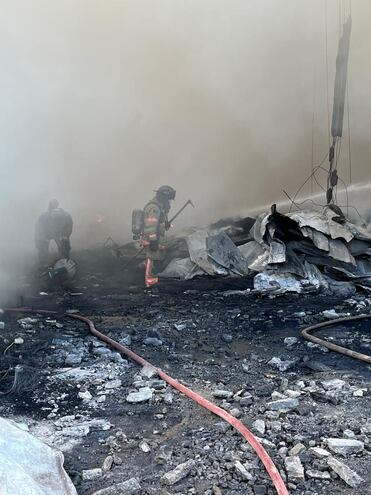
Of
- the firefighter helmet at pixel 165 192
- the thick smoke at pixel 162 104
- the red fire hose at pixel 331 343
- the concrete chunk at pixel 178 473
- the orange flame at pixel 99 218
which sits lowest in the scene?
the concrete chunk at pixel 178 473

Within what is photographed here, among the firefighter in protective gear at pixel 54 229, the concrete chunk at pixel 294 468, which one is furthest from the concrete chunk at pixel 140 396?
the firefighter in protective gear at pixel 54 229

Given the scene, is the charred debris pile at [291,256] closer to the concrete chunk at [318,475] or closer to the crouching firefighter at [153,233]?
the crouching firefighter at [153,233]

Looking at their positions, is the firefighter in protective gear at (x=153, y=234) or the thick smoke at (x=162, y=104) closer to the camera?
the firefighter in protective gear at (x=153, y=234)

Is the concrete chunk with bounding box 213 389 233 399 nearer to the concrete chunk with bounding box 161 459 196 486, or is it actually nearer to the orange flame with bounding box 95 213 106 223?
the concrete chunk with bounding box 161 459 196 486

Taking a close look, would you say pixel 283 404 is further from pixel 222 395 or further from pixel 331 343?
pixel 331 343

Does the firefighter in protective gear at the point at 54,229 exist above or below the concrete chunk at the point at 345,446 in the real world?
above

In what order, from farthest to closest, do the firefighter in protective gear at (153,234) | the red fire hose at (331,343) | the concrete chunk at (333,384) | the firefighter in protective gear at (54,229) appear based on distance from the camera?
the firefighter in protective gear at (54,229) → the firefighter in protective gear at (153,234) → the red fire hose at (331,343) → the concrete chunk at (333,384)

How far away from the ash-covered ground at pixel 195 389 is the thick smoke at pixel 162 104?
393cm

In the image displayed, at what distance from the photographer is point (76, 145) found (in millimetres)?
9727

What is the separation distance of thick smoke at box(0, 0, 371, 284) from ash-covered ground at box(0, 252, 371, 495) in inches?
155

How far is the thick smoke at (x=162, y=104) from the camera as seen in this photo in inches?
315

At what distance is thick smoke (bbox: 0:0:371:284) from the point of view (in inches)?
315

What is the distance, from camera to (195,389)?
3.25 metres

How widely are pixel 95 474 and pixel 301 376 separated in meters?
1.70
